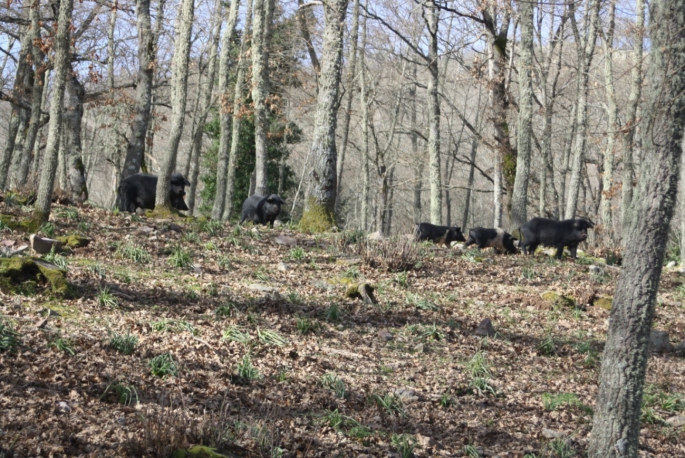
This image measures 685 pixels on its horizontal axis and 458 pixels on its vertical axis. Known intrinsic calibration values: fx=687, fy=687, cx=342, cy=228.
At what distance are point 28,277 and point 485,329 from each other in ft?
19.8

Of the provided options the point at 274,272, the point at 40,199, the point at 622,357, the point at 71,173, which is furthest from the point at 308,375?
the point at 71,173

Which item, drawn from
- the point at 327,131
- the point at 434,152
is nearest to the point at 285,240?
the point at 327,131

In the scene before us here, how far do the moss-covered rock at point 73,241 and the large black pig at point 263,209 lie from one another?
579cm

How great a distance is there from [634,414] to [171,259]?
738 cm

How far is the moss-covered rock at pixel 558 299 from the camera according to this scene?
1136 cm

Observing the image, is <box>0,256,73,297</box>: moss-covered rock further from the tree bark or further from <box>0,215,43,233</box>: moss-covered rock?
the tree bark

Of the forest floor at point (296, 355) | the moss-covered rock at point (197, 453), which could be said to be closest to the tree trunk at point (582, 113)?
the forest floor at point (296, 355)

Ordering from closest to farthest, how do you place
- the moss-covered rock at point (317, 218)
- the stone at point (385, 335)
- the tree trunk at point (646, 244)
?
the tree trunk at point (646, 244)
the stone at point (385, 335)
the moss-covered rock at point (317, 218)

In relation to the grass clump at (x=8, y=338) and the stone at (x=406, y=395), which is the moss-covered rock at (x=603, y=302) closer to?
the stone at (x=406, y=395)

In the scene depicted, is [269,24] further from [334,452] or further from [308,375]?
[334,452]

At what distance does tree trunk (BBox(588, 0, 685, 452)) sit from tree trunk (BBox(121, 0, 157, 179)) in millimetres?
13365

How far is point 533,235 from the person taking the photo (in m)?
15.3

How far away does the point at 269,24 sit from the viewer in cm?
2006

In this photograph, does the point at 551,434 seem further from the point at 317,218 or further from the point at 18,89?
the point at 18,89
